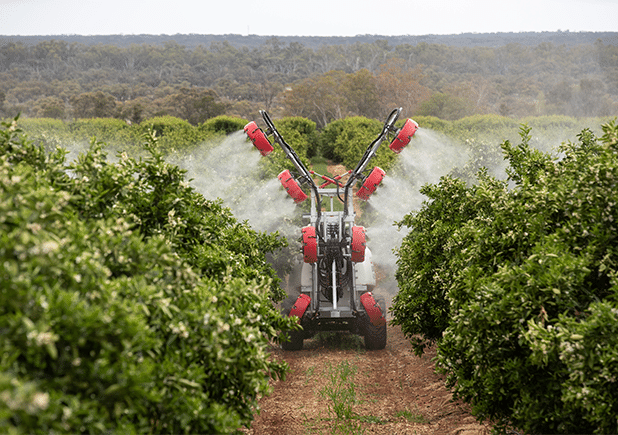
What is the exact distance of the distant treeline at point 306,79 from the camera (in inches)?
2391

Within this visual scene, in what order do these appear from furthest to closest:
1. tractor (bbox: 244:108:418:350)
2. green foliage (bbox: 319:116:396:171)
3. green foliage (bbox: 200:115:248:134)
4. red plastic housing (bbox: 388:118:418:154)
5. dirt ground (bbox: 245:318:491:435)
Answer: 1. green foliage (bbox: 200:115:248:134)
2. green foliage (bbox: 319:116:396:171)
3. tractor (bbox: 244:108:418:350)
4. red plastic housing (bbox: 388:118:418:154)
5. dirt ground (bbox: 245:318:491:435)

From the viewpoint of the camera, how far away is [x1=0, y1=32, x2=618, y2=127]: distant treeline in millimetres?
60719

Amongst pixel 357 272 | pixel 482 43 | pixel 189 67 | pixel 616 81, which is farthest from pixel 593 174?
pixel 482 43

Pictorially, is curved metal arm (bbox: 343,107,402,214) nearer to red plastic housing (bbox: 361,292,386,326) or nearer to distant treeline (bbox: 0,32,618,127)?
red plastic housing (bbox: 361,292,386,326)

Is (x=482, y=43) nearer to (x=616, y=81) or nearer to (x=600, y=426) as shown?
(x=616, y=81)

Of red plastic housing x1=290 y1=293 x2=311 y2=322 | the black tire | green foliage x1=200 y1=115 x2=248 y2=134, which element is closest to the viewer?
red plastic housing x1=290 y1=293 x2=311 y2=322

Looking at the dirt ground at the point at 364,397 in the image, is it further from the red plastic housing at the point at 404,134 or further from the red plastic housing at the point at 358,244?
the red plastic housing at the point at 404,134

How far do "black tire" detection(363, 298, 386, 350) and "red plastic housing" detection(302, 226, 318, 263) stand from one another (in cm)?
181

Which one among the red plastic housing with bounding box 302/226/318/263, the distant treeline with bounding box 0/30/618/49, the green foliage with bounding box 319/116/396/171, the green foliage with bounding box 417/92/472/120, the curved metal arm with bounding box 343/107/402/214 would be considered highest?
the distant treeline with bounding box 0/30/618/49

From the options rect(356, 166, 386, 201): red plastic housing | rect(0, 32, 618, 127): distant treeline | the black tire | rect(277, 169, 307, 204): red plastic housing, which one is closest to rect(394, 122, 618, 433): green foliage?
rect(356, 166, 386, 201): red plastic housing

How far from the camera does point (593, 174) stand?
14.7ft

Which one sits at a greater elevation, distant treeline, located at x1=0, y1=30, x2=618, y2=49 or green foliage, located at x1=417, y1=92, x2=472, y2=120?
distant treeline, located at x1=0, y1=30, x2=618, y2=49

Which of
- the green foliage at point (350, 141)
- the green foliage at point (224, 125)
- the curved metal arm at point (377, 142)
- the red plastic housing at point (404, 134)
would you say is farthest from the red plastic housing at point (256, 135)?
the green foliage at point (224, 125)

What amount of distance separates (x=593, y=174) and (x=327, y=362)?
20.7 feet
